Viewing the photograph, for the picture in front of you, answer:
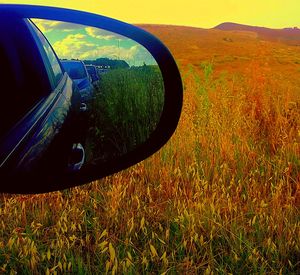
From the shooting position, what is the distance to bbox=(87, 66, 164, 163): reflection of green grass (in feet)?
4.87

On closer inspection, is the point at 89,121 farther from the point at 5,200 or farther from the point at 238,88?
the point at 238,88

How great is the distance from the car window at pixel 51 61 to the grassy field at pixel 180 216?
29.2 inches

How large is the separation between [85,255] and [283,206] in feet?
3.38

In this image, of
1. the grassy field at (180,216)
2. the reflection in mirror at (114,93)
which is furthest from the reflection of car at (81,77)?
the grassy field at (180,216)

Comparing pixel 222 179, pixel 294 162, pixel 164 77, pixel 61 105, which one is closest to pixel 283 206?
pixel 222 179

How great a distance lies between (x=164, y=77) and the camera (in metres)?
1.56

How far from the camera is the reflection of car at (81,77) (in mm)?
1390

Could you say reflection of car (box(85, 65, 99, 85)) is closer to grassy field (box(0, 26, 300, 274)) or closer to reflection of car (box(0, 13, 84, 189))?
reflection of car (box(0, 13, 84, 189))

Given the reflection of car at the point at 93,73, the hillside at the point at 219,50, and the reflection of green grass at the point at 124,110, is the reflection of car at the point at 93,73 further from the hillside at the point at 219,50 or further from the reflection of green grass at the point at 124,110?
the hillside at the point at 219,50

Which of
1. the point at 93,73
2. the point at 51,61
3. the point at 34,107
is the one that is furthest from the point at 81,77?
the point at 51,61

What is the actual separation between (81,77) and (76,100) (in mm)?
87

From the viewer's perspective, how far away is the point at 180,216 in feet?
7.97

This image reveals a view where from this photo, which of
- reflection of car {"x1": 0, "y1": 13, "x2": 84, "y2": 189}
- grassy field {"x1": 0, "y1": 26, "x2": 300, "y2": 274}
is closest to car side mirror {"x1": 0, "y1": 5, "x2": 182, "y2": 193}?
reflection of car {"x1": 0, "y1": 13, "x2": 84, "y2": 189}

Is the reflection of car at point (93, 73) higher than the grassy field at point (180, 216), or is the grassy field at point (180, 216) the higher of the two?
the reflection of car at point (93, 73)
